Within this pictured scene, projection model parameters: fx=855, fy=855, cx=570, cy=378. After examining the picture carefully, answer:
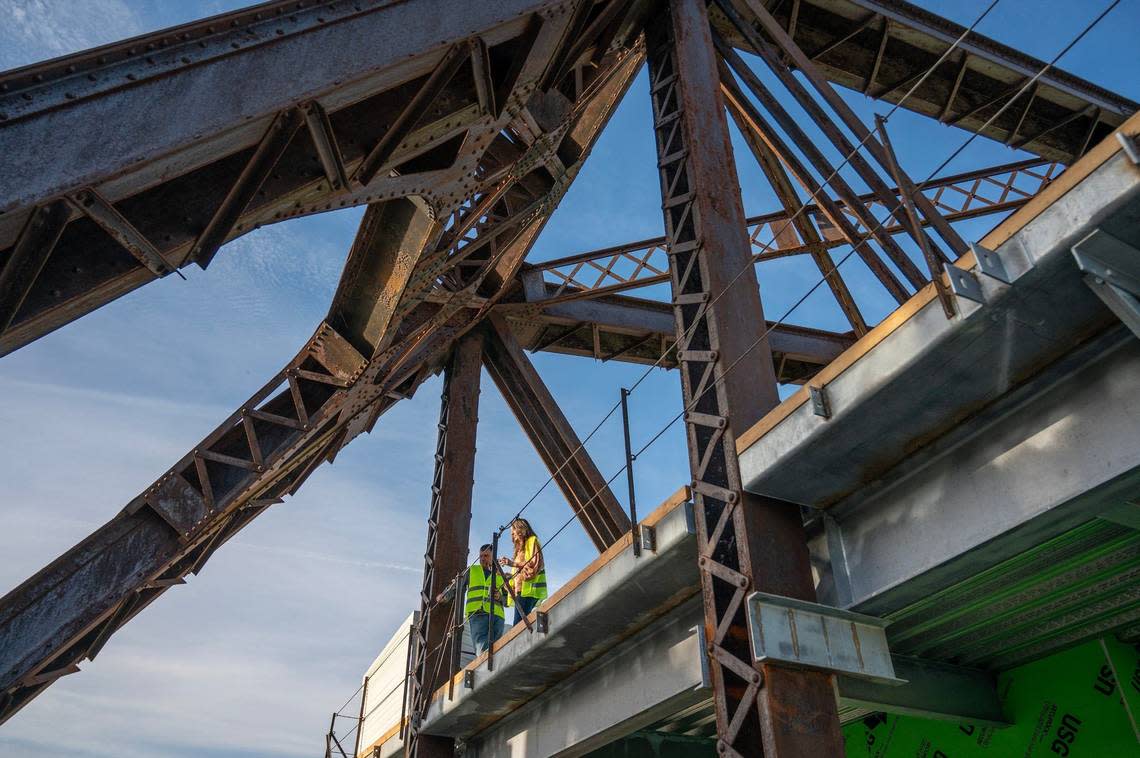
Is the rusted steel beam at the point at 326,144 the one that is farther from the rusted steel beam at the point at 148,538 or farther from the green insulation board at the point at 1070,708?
the green insulation board at the point at 1070,708

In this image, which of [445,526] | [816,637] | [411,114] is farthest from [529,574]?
[411,114]

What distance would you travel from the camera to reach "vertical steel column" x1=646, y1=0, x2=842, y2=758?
6086mm

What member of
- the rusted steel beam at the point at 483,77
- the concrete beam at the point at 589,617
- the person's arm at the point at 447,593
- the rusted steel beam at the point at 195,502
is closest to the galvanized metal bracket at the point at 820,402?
the concrete beam at the point at 589,617

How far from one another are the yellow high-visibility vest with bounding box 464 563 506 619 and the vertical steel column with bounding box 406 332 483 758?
28 centimetres

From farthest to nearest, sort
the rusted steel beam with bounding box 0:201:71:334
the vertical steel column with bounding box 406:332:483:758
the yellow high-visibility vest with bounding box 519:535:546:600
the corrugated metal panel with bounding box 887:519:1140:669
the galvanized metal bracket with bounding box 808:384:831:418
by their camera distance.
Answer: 1. the vertical steel column with bounding box 406:332:483:758
2. the yellow high-visibility vest with bounding box 519:535:546:600
3. the corrugated metal panel with bounding box 887:519:1140:669
4. the galvanized metal bracket with bounding box 808:384:831:418
5. the rusted steel beam with bounding box 0:201:71:334

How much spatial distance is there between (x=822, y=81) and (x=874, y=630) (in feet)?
18.8

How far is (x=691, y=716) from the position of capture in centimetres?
1162

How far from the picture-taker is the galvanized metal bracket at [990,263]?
493 cm

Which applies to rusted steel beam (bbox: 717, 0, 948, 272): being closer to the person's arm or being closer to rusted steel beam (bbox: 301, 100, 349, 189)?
rusted steel beam (bbox: 301, 100, 349, 189)

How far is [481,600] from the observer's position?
1251cm

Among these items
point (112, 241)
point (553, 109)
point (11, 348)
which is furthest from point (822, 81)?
point (11, 348)

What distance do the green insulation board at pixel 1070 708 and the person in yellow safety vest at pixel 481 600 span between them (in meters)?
6.18

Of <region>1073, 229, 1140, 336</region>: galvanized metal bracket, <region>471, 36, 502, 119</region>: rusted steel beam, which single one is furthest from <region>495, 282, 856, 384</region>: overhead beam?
<region>1073, 229, 1140, 336</region>: galvanized metal bracket

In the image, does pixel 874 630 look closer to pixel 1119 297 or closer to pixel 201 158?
pixel 1119 297
